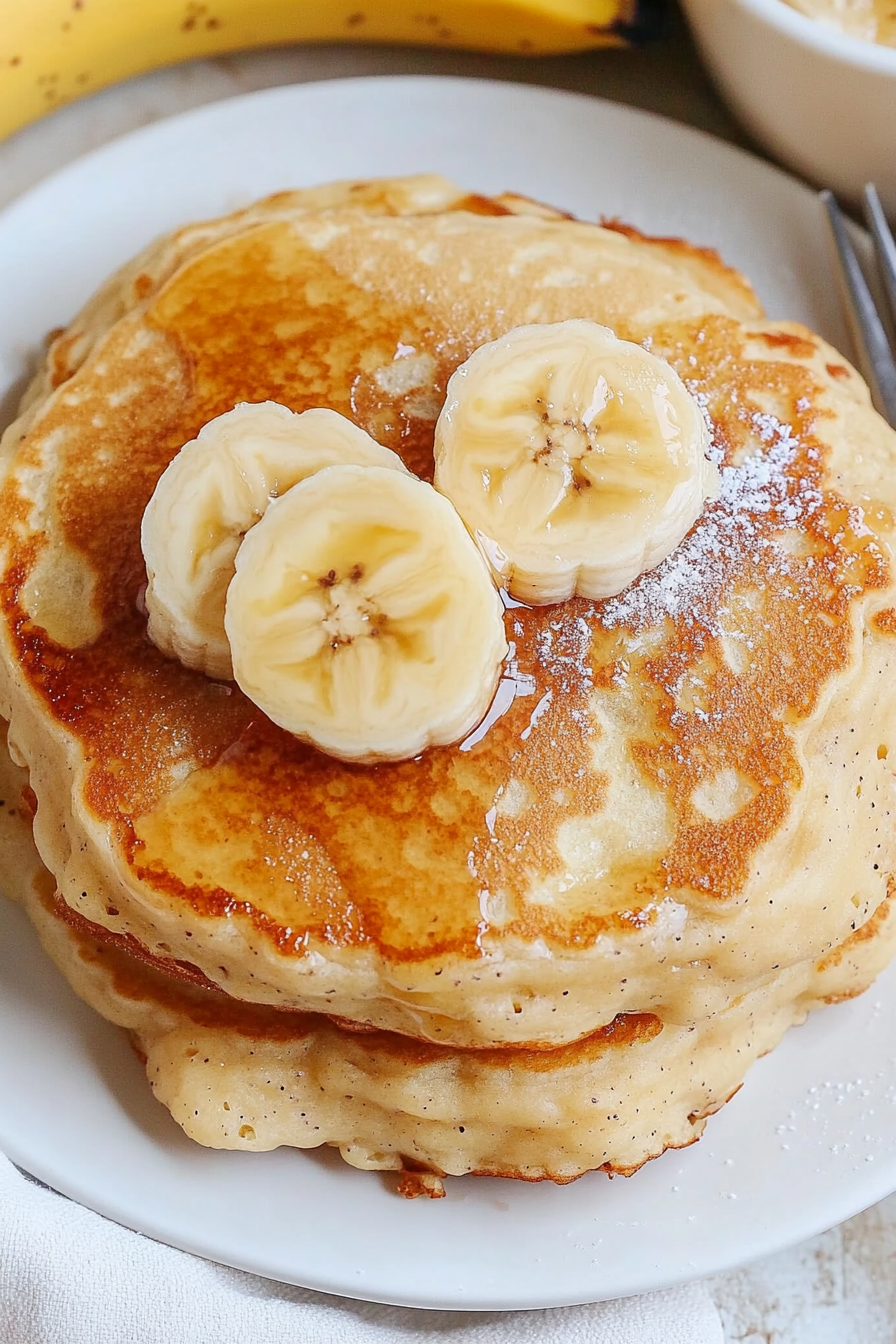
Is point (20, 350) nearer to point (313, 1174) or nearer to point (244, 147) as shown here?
point (244, 147)

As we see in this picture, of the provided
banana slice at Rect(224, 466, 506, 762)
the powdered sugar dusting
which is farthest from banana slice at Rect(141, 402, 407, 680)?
the powdered sugar dusting

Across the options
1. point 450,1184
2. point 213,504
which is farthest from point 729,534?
point 450,1184

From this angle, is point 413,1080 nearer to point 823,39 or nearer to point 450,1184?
point 450,1184

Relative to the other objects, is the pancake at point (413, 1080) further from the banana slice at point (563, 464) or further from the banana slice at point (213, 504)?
the banana slice at point (563, 464)

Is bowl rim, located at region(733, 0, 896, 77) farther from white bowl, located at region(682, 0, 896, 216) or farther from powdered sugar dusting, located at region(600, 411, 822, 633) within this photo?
powdered sugar dusting, located at region(600, 411, 822, 633)

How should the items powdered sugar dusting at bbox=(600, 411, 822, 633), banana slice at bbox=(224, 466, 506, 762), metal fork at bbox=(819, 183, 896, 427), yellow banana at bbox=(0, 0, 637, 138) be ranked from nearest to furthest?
banana slice at bbox=(224, 466, 506, 762) → powdered sugar dusting at bbox=(600, 411, 822, 633) → metal fork at bbox=(819, 183, 896, 427) → yellow banana at bbox=(0, 0, 637, 138)

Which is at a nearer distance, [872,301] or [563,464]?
[563,464]
